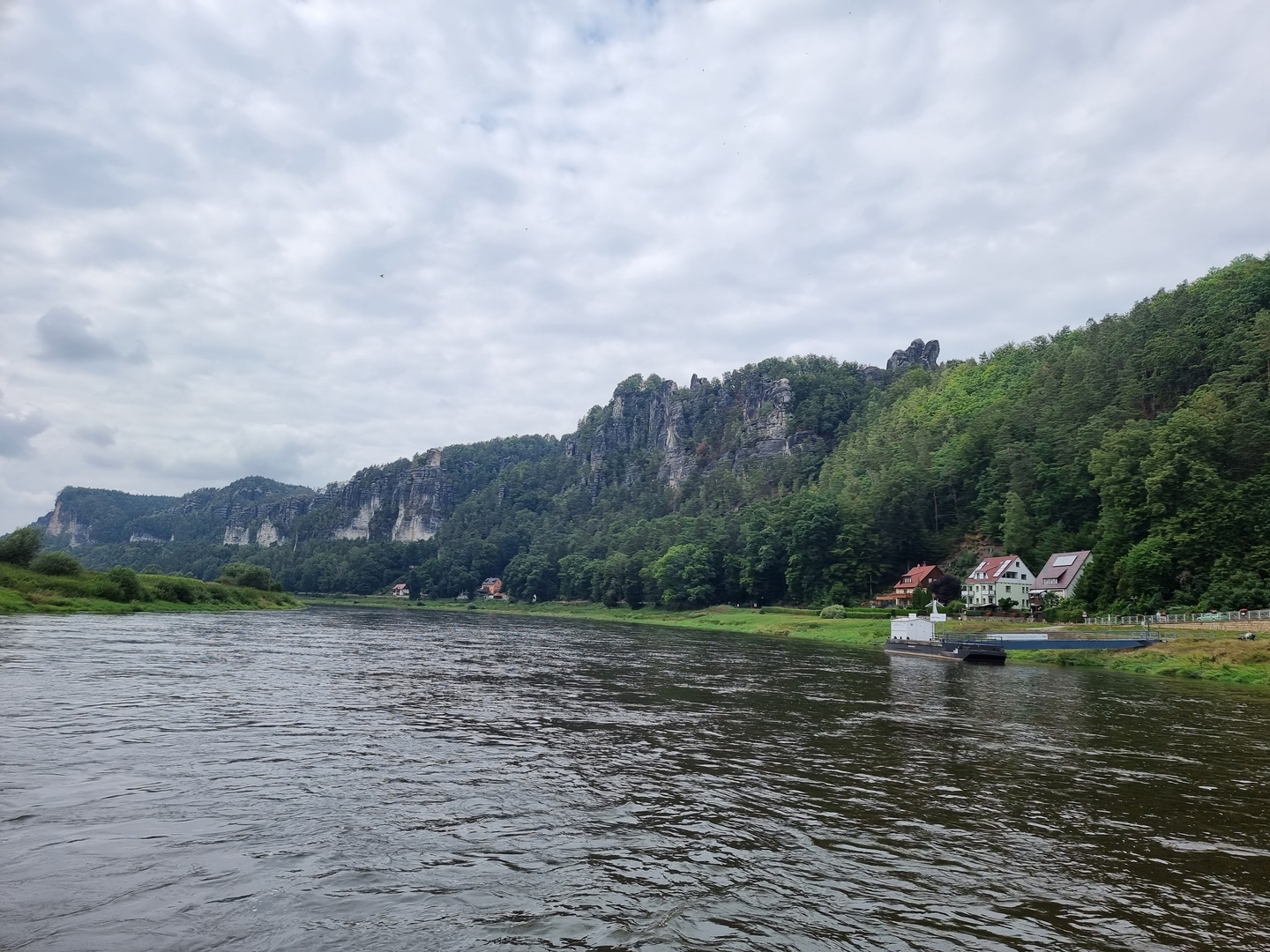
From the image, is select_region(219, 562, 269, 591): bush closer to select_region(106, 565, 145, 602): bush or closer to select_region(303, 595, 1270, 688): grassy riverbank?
select_region(106, 565, 145, 602): bush

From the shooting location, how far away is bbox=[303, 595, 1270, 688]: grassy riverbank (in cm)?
5053

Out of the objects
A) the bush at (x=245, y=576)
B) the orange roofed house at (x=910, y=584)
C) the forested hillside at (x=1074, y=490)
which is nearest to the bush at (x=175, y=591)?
the bush at (x=245, y=576)

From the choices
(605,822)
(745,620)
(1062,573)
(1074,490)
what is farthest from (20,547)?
(1074,490)

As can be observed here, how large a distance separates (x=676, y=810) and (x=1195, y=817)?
11.7 m

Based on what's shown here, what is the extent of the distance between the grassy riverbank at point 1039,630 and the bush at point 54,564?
82493 millimetres

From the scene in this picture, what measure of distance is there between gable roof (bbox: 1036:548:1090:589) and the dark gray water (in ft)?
248

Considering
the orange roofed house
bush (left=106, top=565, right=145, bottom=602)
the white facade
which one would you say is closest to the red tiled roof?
the orange roofed house

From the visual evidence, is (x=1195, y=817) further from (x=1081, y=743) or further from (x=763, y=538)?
(x=763, y=538)

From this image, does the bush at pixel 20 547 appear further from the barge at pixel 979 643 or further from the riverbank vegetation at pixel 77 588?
the barge at pixel 979 643

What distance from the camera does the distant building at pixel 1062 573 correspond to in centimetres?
9850

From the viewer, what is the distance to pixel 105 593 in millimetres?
78688

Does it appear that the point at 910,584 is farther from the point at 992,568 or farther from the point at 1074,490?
the point at 1074,490

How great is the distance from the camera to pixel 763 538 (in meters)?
149

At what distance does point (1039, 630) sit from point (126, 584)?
326 ft
